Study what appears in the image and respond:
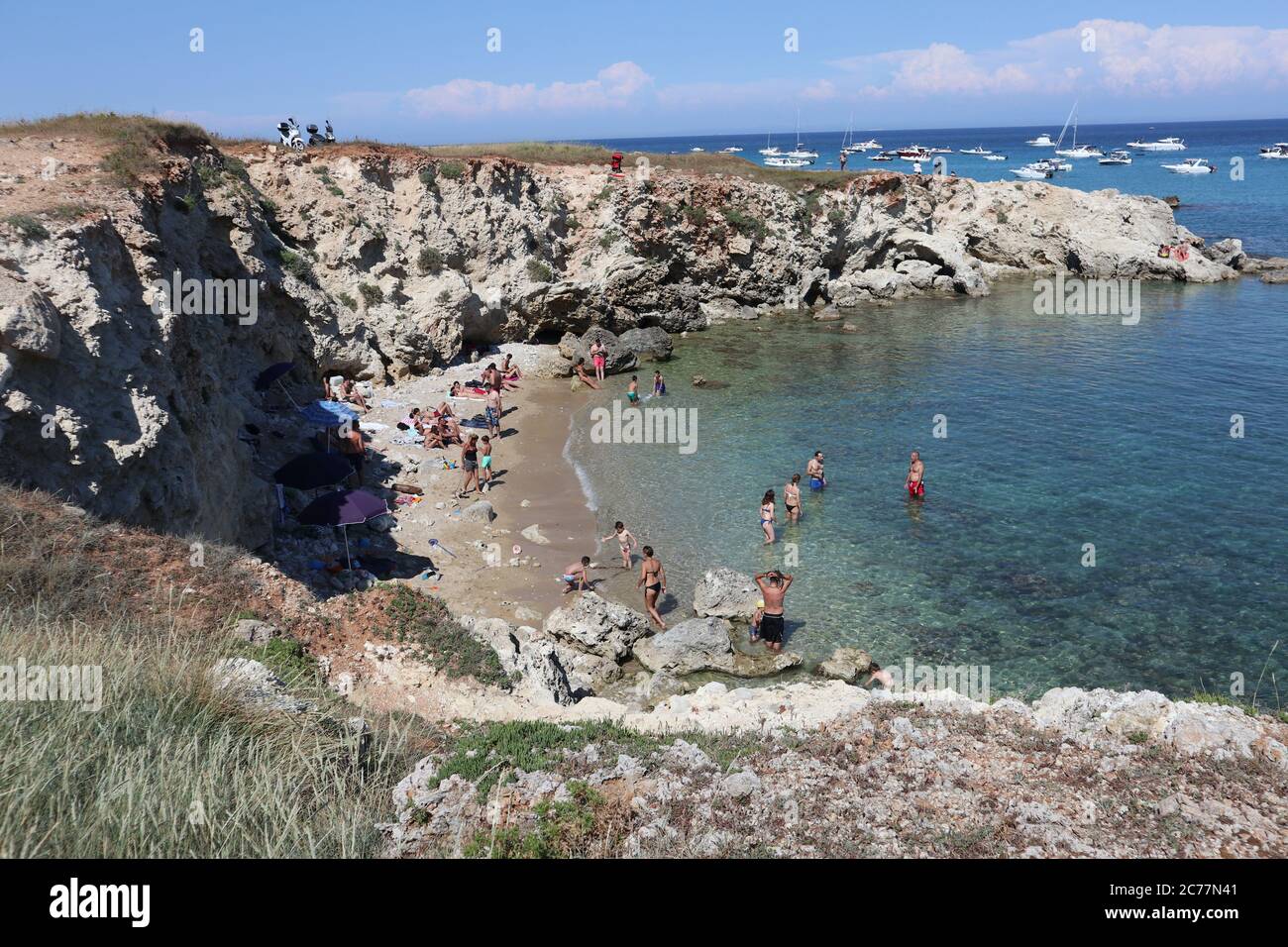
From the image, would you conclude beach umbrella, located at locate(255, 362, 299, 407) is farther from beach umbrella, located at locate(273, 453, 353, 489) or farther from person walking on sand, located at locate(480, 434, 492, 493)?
person walking on sand, located at locate(480, 434, 492, 493)

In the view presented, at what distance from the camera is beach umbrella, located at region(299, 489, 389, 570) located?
1527cm

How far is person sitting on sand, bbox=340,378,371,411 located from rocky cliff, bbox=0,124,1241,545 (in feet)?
3.27

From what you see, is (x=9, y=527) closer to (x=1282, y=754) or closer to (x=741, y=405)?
(x=1282, y=754)

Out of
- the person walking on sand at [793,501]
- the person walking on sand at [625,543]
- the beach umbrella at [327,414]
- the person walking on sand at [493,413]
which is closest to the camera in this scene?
the person walking on sand at [625,543]

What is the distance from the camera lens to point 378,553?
17.4 meters

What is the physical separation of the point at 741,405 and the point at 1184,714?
68.8ft

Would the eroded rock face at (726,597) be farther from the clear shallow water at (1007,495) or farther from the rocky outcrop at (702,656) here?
the rocky outcrop at (702,656)

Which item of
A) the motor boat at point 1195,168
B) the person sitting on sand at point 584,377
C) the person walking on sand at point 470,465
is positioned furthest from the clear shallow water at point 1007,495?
the motor boat at point 1195,168

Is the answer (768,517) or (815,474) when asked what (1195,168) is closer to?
(815,474)

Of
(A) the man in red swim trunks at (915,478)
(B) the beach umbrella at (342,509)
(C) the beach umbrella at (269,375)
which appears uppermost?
(C) the beach umbrella at (269,375)

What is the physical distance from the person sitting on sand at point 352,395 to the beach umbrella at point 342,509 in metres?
10.7

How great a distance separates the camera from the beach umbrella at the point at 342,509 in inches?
601

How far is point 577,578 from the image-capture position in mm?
16875
